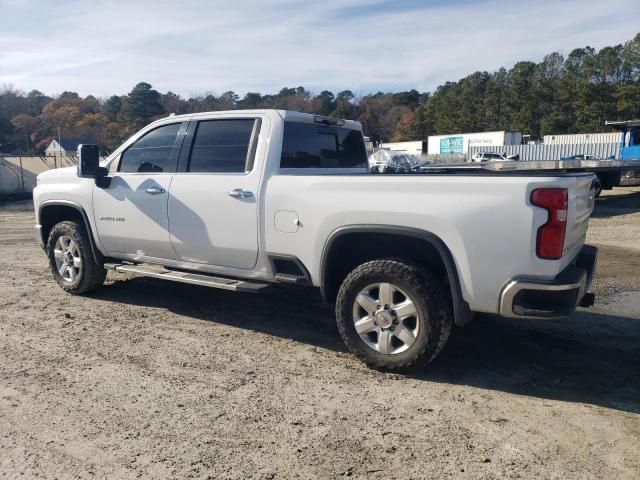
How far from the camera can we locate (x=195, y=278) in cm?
517

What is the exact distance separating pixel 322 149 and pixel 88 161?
2429 millimetres

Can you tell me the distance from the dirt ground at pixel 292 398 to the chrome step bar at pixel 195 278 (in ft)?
1.64

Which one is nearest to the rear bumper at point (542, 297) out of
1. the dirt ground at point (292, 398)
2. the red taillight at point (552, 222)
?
the red taillight at point (552, 222)

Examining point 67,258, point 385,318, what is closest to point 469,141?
point 67,258

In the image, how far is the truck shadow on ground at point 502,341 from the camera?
13.4 feet

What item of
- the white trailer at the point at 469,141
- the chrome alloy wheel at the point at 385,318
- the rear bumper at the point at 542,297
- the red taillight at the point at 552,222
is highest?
the white trailer at the point at 469,141

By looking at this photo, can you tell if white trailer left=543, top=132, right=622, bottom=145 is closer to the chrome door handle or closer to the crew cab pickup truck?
the crew cab pickup truck

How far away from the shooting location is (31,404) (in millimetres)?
3732

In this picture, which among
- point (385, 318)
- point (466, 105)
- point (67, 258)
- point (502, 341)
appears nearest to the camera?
point (385, 318)

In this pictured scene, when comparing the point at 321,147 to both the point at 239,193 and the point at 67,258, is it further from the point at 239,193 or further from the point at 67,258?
the point at 67,258

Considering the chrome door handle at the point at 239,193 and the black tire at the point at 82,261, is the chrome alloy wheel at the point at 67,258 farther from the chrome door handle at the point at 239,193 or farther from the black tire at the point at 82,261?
the chrome door handle at the point at 239,193

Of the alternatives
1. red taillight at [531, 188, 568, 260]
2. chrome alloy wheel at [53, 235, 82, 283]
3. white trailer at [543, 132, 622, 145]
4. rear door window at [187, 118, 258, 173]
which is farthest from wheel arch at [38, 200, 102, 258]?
white trailer at [543, 132, 622, 145]

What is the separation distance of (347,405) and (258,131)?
2546mm

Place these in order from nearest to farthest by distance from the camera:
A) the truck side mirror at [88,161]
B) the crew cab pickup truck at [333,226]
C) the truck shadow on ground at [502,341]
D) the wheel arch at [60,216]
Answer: the crew cab pickup truck at [333,226]
the truck shadow on ground at [502,341]
the truck side mirror at [88,161]
the wheel arch at [60,216]
